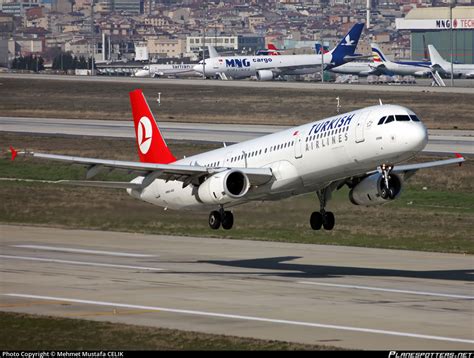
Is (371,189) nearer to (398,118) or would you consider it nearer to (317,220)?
(317,220)

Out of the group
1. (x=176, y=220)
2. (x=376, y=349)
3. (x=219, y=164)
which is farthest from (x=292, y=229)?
(x=376, y=349)

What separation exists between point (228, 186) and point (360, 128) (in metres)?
7.51

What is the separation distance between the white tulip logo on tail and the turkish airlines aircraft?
4998mm

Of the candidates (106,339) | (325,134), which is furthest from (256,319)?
(325,134)

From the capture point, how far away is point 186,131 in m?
124

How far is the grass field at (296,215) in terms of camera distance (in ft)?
242

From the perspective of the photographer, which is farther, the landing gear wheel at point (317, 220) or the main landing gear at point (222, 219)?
the landing gear wheel at point (317, 220)

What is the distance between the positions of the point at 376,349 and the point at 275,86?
14362 centimetres

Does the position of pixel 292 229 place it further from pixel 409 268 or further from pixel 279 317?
pixel 279 317

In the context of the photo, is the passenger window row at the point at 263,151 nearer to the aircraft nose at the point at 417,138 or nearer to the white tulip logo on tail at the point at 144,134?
the aircraft nose at the point at 417,138

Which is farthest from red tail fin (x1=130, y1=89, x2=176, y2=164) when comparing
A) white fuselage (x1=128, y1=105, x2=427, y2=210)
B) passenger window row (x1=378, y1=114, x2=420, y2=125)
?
passenger window row (x1=378, y1=114, x2=420, y2=125)

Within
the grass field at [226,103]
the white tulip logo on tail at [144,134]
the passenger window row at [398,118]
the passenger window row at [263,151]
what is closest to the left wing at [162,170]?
the passenger window row at [263,151]

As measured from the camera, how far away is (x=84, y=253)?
68.9 metres

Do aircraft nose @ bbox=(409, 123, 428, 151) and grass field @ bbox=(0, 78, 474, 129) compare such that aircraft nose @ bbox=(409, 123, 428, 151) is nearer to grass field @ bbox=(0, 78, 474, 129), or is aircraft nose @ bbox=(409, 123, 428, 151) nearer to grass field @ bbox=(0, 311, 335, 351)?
grass field @ bbox=(0, 311, 335, 351)
